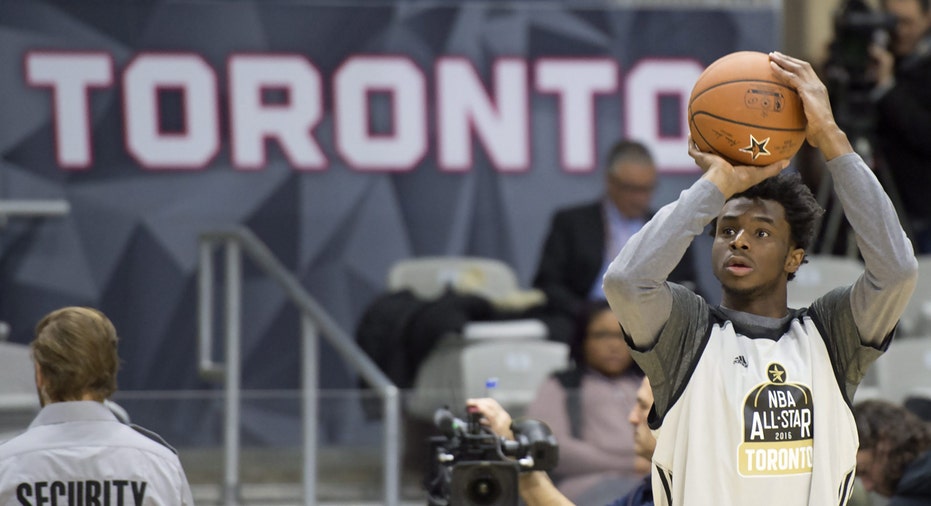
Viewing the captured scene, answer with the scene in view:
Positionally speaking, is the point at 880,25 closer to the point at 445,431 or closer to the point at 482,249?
the point at 482,249

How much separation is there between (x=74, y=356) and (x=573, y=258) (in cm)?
403

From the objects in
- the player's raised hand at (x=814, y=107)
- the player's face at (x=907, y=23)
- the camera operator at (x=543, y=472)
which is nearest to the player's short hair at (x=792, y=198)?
the player's raised hand at (x=814, y=107)

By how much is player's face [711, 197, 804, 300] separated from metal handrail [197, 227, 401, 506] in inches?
97.8

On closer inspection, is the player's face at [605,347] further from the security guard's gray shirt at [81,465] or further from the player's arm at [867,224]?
the player's arm at [867,224]

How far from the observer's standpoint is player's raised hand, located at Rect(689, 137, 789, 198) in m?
3.00

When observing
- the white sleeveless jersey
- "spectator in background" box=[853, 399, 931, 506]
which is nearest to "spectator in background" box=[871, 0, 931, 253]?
"spectator in background" box=[853, 399, 931, 506]

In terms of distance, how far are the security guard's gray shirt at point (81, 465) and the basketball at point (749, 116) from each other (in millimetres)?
1420

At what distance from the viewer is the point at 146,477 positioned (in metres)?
3.51

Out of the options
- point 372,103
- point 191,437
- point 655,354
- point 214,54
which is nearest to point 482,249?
point 372,103

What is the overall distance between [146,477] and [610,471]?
86.0 inches

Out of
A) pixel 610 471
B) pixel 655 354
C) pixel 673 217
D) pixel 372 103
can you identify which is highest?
pixel 372 103

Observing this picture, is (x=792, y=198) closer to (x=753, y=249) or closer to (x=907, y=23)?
(x=753, y=249)

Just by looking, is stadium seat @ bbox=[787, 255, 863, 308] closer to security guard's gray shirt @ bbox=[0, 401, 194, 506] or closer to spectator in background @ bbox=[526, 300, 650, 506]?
spectator in background @ bbox=[526, 300, 650, 506]

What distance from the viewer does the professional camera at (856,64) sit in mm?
7223
